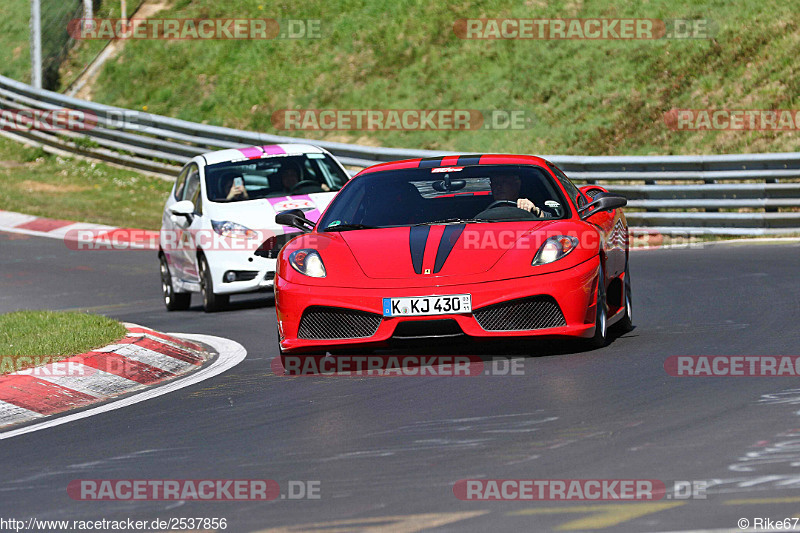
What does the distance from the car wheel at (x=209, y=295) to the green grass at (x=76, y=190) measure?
885 cm

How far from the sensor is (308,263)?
858 centimetres

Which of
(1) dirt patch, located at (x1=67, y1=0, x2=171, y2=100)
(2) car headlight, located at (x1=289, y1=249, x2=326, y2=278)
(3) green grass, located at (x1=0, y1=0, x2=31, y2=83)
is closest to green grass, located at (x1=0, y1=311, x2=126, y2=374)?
(2) car headlight, located at (x1=289, y1=249, x2=326, y2=278)

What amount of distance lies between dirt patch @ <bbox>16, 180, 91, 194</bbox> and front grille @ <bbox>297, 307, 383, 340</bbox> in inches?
742

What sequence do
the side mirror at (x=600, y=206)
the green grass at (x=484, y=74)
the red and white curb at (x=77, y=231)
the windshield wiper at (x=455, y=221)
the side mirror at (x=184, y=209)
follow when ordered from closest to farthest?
the windshield wiper at (x=455, y=221), the side mirror at (x=600, y=206), the side mirror at (x=184, y=209), the red and white curb at (x=77, y=231), the green grass at (x=484, y=74)

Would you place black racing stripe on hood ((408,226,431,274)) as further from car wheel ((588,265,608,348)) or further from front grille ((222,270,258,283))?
front grille ((222,270,258,283))

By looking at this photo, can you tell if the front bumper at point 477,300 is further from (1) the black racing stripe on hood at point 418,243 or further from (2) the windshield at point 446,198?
(2) the windshield at point 446,198

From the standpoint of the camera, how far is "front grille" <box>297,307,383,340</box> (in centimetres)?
816

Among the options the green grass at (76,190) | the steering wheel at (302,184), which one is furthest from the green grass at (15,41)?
the steering wheel at (302,184)

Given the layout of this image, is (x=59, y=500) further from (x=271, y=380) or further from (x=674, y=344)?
(x=674, y=344)

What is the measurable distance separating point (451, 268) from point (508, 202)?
4.04ft

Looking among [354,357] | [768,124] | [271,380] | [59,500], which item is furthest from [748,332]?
[768,124]

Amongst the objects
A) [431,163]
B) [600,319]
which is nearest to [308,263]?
[431,163]

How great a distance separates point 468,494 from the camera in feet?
16.5

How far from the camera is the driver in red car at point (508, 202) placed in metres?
8.99
